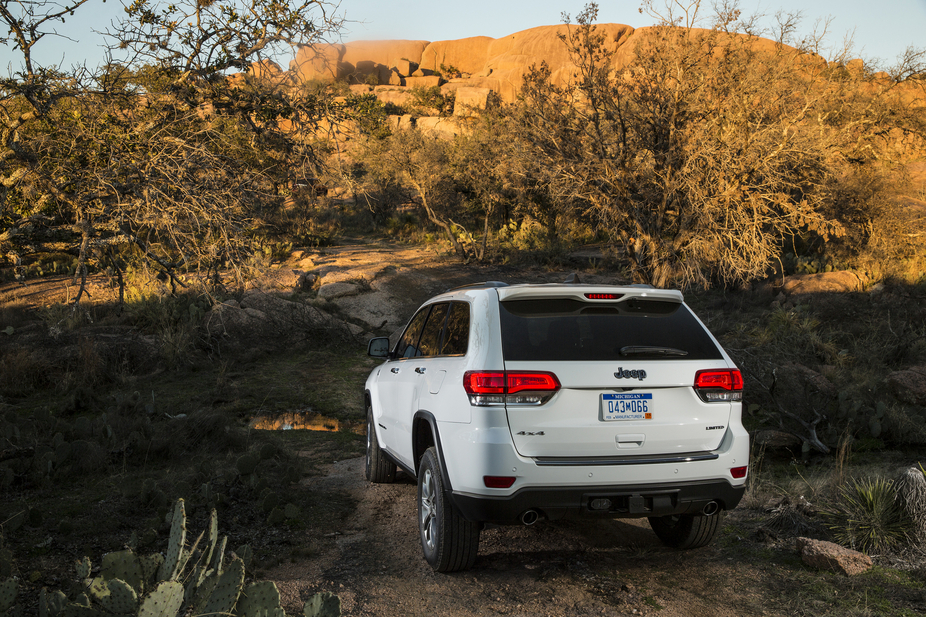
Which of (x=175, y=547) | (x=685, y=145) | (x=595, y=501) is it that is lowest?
(x=595, y=501)

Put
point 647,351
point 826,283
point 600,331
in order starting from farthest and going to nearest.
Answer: point 826,283
point 600,331
point 647,351

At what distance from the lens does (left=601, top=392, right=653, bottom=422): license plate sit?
12.2 feet

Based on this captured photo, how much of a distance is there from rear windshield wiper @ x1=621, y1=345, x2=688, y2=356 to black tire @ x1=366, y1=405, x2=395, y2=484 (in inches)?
124

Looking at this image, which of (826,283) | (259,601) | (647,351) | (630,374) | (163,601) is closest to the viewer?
(163,601)

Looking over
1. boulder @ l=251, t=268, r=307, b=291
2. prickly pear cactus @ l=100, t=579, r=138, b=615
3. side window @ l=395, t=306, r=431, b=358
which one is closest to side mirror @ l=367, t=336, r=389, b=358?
side window @ l=395, t=306, r=431, b=358

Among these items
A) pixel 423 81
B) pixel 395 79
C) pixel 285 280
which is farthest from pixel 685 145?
pixel 395 79

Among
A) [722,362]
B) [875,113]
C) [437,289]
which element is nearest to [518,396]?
[722,362]

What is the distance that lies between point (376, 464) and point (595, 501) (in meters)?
3.24

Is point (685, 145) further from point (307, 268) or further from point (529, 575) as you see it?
point (307, 268)

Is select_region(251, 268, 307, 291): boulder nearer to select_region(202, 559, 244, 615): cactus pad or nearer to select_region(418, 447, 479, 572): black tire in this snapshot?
select_region(418, 447, 479, 572): black tire

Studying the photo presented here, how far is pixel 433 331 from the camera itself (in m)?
5.11

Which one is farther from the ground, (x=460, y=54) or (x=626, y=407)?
(x=460, y=54)

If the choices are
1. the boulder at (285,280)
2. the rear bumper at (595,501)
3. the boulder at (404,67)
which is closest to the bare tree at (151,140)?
the rear bumper at (595,501)

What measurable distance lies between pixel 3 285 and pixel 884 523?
790 inches
